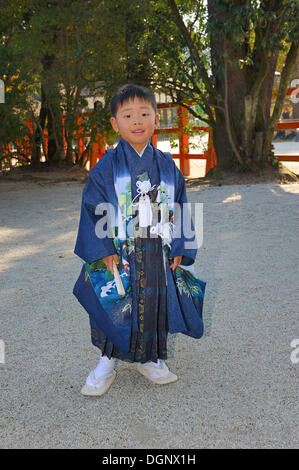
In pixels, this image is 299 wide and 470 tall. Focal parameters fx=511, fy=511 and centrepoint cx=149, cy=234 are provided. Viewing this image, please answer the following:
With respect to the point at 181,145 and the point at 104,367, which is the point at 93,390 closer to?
the point at 104,367

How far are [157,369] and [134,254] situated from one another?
1.82 ft

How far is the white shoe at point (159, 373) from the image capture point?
2.29 metres

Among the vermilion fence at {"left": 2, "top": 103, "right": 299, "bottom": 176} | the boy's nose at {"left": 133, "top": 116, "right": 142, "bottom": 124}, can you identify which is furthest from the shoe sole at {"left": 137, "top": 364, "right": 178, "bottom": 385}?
the vermilion fence at {"left": 2, "top": 103, "right": 299, "bottom": 176}

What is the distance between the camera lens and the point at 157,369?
7.59ft

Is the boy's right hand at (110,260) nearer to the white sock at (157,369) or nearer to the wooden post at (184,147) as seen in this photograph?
the white sock at (157,369)

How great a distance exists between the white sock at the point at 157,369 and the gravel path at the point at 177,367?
61mm

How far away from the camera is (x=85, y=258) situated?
2133 mm

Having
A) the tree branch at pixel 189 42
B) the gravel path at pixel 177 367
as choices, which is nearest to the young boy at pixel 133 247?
the gravel path at pixel 177 367

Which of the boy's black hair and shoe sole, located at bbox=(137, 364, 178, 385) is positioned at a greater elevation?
the boy's black hair

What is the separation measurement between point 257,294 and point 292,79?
6870 millimetres

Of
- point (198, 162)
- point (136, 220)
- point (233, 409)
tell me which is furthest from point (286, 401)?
point (198, 162)

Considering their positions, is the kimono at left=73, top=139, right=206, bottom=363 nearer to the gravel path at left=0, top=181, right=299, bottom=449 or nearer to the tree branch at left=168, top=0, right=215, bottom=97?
the gravel path at left=0, top=181, right=299, bottom=449

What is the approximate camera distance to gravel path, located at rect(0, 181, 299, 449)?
6.18 feet

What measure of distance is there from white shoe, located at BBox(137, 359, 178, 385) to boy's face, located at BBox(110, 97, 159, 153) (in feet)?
3.21
